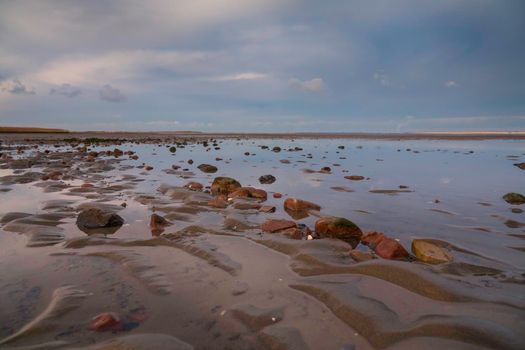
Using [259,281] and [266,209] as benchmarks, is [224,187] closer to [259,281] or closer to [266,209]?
[266,209]

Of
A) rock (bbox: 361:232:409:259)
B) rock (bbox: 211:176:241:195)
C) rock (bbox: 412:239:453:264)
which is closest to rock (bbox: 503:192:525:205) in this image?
rock (bbox: 412:239:453:264)

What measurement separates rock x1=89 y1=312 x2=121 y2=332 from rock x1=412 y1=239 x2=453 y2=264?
160 inches

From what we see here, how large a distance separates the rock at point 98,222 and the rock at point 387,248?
4.66 m

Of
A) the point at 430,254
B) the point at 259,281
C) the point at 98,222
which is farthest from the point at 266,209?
the point at 430,254

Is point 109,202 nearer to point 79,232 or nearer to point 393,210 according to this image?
point 79,232

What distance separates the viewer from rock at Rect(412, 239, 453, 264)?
464cm

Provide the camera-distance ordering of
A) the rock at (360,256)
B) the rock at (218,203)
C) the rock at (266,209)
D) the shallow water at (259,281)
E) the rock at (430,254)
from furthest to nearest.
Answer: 1. the rock at (218,203)
2. the rock at (266,209)
3. the rock at (360,256)
4. the rock at (430,254)
5. the shallow water at (259,281)

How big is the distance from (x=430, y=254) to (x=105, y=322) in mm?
4239

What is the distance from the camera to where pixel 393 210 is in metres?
7.86

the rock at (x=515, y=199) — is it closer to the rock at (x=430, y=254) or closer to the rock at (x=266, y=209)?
the rock at (x=430, y=254)

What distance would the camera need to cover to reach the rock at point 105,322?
2939 millimetres

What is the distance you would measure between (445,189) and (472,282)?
775cm

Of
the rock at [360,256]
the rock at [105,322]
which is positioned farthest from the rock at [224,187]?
the rock at [105,322]

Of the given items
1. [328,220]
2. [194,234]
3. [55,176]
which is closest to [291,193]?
[328,220]
